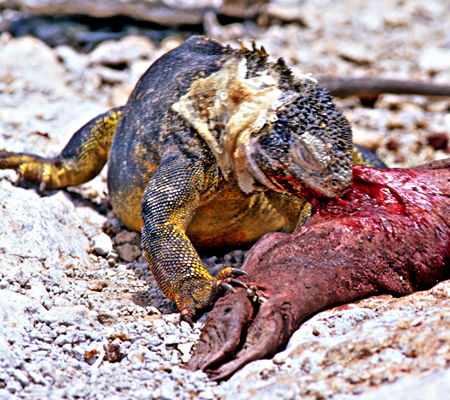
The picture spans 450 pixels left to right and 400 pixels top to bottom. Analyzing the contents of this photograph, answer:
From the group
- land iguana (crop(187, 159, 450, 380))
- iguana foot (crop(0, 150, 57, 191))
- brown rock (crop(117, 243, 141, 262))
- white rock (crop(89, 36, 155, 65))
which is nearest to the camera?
land iguana (crop(187, 159, 450, 380))

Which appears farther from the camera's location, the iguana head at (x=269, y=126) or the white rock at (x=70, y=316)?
the iguana head at (x=269, y=126)

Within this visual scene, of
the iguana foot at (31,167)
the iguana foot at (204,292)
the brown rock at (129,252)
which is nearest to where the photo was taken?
the iguana foot at (204,292)

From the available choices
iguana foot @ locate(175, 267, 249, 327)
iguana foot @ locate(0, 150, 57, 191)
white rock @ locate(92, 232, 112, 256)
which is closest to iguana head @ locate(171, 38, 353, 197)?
iguana foot @ locate(175, 267, 249, 327)

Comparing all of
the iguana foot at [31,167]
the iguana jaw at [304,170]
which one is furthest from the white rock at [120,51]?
the iguana jaw at [304,170]

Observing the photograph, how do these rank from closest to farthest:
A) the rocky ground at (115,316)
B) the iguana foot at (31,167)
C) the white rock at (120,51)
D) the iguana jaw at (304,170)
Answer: the rocky ground at (115,316) → the iguana jaw at (304,170) → the iguana foot at (31,167) → the white rock at (120,51)

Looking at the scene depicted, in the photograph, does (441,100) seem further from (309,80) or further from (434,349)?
(434,349)

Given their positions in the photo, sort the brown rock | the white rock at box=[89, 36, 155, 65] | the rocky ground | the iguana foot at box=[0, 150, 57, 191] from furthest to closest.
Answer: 1. the white rock at box=[89, 36, 155, 65]
2. the iguana foot at box=[0, 150, 57, 191]
3. the brown rock
4. the rocky ground

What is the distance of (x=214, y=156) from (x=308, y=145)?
3.12 feet

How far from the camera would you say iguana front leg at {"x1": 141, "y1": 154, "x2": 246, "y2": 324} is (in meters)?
4.05

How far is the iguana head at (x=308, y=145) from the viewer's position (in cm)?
395

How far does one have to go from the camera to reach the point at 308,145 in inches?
156

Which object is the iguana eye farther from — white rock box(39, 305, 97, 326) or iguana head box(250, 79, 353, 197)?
white rock box(39, 305, 97, 326)

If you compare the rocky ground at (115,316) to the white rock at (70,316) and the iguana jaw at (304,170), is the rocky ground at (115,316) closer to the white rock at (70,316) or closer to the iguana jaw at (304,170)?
the white rock at (70,316)

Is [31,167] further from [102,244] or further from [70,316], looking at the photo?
[70,316]
